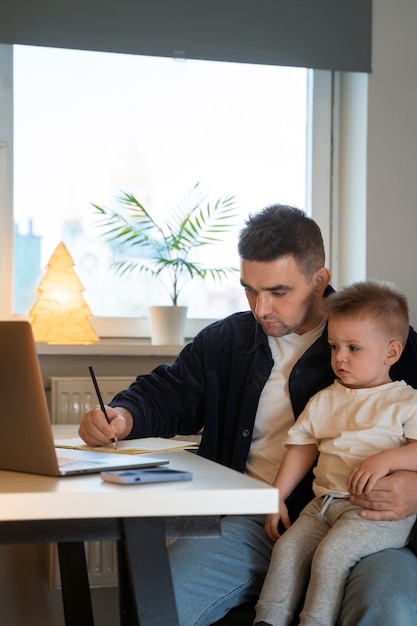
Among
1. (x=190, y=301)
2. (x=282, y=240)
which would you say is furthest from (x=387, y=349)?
(x=190, y=301)

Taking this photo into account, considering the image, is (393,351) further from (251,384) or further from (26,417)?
(26,417)

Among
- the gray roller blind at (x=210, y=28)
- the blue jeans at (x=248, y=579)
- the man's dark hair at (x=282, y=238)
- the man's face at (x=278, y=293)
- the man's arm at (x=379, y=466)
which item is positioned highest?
the gray roller blind at (x=210, y=28)

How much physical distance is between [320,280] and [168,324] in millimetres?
891

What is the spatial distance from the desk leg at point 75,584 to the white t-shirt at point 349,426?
48cm

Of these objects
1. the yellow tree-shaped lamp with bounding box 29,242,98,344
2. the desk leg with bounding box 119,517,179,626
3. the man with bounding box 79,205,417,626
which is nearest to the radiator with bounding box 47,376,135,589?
the yellow tree-shaped lamp with bounding box 29,242,98,344

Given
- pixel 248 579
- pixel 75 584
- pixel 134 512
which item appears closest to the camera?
pixel 134 512

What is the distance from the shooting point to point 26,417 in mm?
1225

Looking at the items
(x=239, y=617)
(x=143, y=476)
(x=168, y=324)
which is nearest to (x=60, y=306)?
(x=168, y=324)

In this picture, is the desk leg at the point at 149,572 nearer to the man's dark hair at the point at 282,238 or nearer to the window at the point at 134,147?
the man's dark hair at the point at 282,238

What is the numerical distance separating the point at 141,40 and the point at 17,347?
1707 mm

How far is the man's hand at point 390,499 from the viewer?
1531 mm

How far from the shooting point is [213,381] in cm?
198

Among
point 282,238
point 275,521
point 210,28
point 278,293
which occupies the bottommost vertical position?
point 275,521

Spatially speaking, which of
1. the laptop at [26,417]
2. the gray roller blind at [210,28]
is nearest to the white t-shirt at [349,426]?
the laptop at [26,417]
